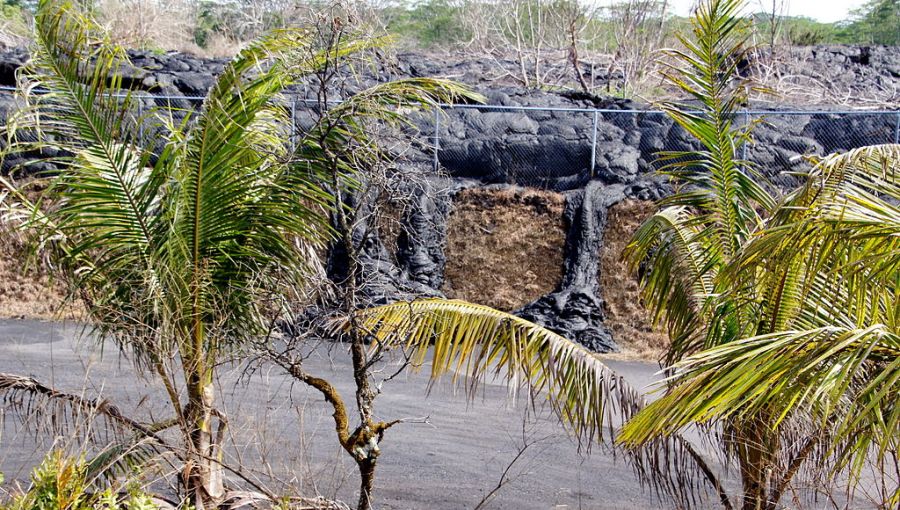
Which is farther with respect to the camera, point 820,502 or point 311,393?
point 311,393

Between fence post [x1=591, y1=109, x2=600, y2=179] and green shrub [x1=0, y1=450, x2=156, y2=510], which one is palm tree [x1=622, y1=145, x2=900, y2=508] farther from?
fence post [x1=591, y1=109, x2=600, y2=179]

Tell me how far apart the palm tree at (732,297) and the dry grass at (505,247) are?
9.53 meters

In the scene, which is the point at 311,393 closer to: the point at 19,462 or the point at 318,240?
the point at 19,462

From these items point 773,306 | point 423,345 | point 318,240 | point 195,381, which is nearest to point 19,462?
point 195,381

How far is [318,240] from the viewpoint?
598cm

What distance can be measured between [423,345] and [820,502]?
14.3ft

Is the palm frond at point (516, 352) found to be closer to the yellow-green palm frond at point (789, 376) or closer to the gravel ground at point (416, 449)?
the gravel ground at point (416, 449)

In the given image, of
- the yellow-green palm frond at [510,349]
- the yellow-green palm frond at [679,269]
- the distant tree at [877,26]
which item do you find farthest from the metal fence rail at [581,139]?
the distant tree at [877,26]

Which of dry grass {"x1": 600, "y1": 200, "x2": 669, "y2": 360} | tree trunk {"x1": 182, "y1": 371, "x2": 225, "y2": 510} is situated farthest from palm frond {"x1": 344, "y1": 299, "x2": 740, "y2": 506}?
dry grass {"x1": 600, "y1": 200, "x2": 669, "y2": 360}

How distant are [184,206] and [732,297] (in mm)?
3324

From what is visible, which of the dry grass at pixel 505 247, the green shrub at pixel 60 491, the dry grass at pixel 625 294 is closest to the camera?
the green shrub at pixel 60 491

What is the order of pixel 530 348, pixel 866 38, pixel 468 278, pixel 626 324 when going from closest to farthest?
pixel 530 348 → pixel 626 324 → pixel 468 278 → pixel 866 38

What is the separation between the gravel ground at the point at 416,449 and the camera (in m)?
7.33

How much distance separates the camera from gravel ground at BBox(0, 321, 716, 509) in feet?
24.0
